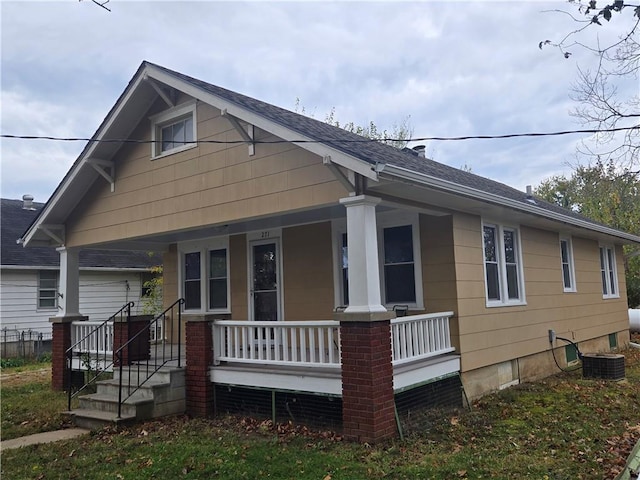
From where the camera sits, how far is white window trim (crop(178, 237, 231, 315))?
11.5 m

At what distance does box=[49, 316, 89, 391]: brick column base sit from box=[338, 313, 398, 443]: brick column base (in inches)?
258

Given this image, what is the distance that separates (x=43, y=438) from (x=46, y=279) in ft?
43.0

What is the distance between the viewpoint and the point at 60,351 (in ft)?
35.2

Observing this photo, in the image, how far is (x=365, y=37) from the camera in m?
10.0

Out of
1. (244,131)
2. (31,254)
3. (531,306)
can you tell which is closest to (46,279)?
(31,254)

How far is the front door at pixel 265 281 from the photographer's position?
10.6 metres

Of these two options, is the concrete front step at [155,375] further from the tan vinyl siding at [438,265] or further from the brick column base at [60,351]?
the tan vinyl siding at [438,265]

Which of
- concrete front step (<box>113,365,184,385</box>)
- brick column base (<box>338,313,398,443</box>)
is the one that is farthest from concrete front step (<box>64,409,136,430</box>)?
brick column base (<box>338,313,398,443</box>)

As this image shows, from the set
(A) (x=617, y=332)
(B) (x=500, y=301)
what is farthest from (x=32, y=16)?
(A) (x=617, y=332)

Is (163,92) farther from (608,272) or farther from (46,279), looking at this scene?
(608,272)

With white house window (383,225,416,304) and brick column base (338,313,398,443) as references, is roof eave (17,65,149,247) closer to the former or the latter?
white house window (383,225,416,304)

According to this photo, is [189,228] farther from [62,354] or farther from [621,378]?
[621,378]

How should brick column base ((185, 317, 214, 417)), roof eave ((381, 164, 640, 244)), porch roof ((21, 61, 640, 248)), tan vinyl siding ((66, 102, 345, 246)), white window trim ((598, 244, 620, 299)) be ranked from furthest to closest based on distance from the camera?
white window trim ((598, 244, 620, 299)) → brick column base ((185, 317, 214, 417)) → tan vinyl siding ((66, 102, 345, 246)) → porch roof ((21, 61, 640, 248)) → roof eave ((381, 164, 640, 244))

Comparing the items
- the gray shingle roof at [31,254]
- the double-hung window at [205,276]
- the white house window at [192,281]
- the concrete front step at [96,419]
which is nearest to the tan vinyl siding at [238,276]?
the double-hung window at [205,276]
